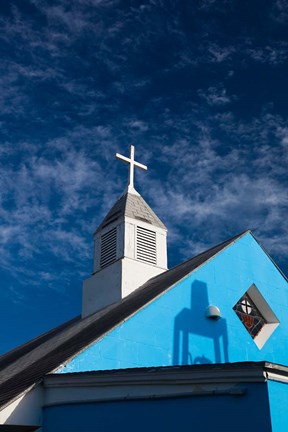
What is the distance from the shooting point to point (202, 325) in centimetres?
1223

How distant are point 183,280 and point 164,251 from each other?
5.91 meters

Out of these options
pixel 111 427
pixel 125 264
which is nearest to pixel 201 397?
pixel 111 427

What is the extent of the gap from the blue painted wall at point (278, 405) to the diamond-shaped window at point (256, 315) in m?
6.81

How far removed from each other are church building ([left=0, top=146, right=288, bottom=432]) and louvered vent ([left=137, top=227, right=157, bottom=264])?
4 centimetres

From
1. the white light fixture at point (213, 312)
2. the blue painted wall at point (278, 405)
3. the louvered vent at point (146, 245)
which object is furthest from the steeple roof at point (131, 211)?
the blue painted wall at point (278, 405)

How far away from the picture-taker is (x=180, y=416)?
7.30m

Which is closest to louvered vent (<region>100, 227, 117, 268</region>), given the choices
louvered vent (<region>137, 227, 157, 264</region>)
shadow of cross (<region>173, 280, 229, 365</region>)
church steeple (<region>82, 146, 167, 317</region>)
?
church steeple (<region>82, 146, 167, 317</region>)

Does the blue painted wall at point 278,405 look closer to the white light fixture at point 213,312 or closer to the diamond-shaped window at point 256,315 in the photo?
the white light fixture at point 213,312

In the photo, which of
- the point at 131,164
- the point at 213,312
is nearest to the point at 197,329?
the point at 213,312

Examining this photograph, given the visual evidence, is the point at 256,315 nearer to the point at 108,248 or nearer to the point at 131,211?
the point at 108,248

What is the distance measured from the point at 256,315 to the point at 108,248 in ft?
20.4

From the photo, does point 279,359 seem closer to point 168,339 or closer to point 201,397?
point 168,339

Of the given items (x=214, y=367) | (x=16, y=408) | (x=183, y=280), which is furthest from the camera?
(x=183, y=280)

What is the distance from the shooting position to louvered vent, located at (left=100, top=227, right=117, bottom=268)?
58.3 feet
